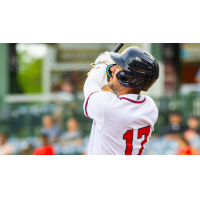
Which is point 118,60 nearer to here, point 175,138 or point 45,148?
point 45,148

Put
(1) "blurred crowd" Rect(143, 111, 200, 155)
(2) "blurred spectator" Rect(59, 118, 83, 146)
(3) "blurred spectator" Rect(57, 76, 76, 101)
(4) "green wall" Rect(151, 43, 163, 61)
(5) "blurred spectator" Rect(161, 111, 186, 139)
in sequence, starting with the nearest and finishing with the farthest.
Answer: (1) "blurred crowd" Rect(143, 111, 200, 155) → (5) "blurred spectator" Rect(161, 111, 186, 139) → (2) "blurred spectator" Rect(59, 118, 83, 146) → (3) "blurred spectator" Rect(57, 76, 76, 101) → (4) "green wall" Rect(151, 43, 163, 61)

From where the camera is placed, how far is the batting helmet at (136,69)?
2055 mm

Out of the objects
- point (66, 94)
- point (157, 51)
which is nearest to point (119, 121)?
point (66, 94)

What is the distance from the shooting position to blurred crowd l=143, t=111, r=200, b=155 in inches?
255

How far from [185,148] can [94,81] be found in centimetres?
462

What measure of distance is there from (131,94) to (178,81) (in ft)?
21.0

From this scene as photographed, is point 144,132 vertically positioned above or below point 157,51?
below

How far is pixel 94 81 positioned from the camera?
86.3 inches

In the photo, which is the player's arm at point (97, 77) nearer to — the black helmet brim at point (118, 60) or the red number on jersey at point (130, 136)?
the black helmet brim at point (118, 60)

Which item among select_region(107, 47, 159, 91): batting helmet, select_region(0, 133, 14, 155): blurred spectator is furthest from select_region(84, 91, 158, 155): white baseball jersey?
select_region(0, 133, 14, 155): blurred spectator

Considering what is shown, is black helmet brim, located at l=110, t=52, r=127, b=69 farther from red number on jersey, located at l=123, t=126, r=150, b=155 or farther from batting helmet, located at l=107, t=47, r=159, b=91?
red number on jersey, located at l=123, t=126, r=150, b=155

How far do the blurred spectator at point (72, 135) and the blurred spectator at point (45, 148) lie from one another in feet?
1.30

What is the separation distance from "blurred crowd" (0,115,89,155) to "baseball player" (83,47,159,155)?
15.0ft

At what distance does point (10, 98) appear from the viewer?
7.72 metres
